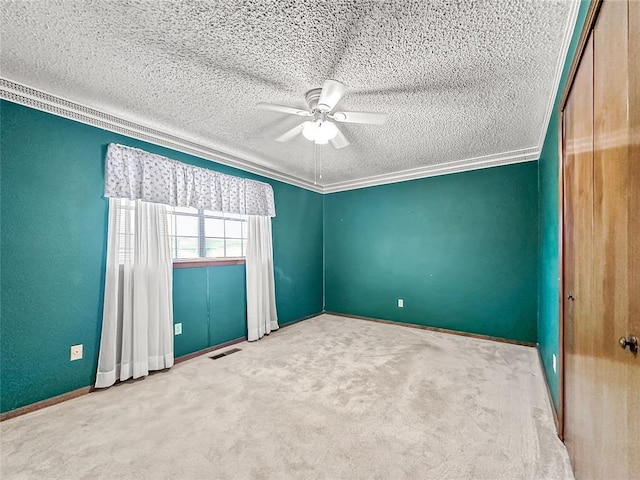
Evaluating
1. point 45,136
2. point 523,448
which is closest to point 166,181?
point 45,136

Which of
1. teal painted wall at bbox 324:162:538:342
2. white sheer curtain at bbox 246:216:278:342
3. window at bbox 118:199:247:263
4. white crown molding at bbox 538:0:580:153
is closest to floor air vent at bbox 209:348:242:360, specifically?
white sheer curtain at bbox 246:216:278:342

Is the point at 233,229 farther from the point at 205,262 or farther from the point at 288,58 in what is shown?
the point at 288,58

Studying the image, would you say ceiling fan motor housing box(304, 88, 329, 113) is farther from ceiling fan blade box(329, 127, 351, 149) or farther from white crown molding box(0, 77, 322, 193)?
white crown molding box(0, 77, 322, 193)

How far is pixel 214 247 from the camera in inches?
137

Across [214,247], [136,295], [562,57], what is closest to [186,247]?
[214,247]

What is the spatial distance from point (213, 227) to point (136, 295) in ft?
3.81

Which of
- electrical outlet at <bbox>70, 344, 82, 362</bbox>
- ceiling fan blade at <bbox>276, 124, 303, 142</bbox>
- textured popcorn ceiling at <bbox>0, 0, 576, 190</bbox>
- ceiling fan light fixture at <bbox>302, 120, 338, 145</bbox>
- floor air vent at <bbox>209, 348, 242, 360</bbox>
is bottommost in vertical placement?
floor air vent at <bbox>209, 348, 242, 360</bbox>

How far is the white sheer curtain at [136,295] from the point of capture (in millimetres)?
2467

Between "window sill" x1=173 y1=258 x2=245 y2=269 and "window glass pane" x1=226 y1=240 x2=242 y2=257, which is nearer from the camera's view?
"window sill" x1=173 y1=258 x2=245 y2=269

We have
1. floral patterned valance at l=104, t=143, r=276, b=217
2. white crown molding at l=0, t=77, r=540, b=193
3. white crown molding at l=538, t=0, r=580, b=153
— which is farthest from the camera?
floral patterned valance at l=104, t=143, r=276, b=217

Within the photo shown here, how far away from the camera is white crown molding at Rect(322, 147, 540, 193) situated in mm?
3498

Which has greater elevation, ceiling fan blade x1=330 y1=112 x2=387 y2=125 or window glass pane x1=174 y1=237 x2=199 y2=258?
ceiling fan blade x1=330 y1=112 x2=387 y2=125

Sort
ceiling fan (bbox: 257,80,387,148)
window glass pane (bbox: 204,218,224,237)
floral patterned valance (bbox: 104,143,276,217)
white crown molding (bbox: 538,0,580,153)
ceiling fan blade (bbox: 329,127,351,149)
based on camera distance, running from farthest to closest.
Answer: window glass pane (bbox: 204,218,224,237) → floral patterned valance (bbox: 104,143,276,217) → ceiling fan blade (bbox: 329,127,351,149) → ceiling fan (bbox: 257,80,387,148) → white crown molding (bbox: 538,0,580,153)

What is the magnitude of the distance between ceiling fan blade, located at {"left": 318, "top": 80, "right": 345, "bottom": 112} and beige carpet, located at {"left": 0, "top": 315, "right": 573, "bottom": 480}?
218 centimetres
